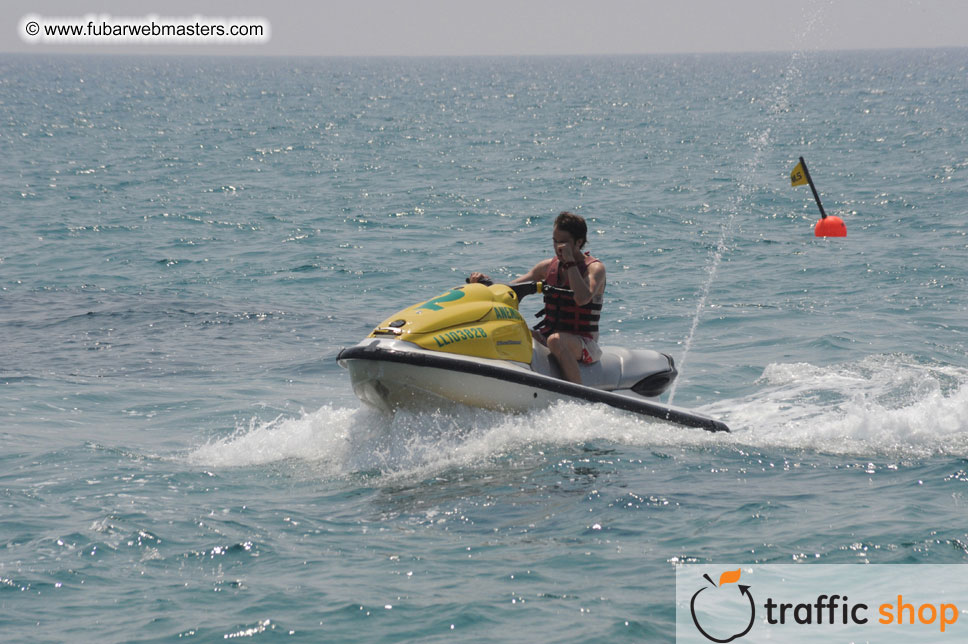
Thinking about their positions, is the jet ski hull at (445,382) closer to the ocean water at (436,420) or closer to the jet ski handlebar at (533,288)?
the ocean water at (436,420)

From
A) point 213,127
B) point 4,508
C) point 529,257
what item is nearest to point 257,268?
point 529,257

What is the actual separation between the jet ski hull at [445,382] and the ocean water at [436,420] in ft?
0.48

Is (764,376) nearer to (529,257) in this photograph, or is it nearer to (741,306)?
(741,306)

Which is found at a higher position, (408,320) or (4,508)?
(408,320)

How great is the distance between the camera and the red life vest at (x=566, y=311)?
8.16m

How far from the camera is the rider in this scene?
7.89m

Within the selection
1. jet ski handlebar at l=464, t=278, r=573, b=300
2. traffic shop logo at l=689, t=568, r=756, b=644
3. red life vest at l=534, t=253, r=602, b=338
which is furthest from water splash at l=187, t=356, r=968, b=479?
traffic shop logo at l=689, t=568, r=756, b=644

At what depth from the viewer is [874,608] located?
5227mm

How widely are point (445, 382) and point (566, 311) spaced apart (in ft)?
4.02

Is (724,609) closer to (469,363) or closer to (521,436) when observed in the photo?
(521,436)

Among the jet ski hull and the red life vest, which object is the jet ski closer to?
the jet ski hull

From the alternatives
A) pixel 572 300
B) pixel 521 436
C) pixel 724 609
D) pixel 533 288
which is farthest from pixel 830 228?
pixel 724 609

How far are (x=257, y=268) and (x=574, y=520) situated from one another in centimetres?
1157

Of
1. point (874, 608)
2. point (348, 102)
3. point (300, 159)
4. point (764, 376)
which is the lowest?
point (874, 608)
